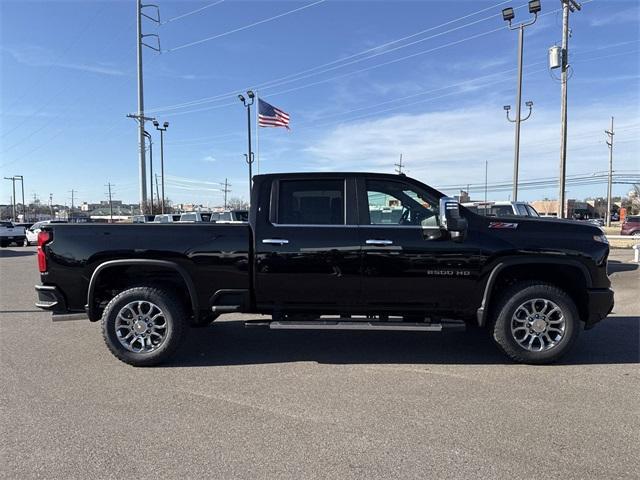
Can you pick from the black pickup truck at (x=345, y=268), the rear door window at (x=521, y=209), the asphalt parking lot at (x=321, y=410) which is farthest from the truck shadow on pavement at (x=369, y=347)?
the rear door window at (x=521, y=209)

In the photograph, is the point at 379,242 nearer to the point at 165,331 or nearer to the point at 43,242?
the point at 165,331

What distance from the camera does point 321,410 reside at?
13.5ft

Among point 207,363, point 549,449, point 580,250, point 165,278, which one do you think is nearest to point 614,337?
point 580,250

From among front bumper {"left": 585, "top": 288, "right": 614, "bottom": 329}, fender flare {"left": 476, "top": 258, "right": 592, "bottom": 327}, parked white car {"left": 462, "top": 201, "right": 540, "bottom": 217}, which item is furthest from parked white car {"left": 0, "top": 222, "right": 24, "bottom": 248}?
front bumper {"left": 585, "top": 288, "right": 614, "bottom": 329}

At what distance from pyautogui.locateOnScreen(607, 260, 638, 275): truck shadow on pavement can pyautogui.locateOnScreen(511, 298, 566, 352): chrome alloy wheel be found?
878 centimetres

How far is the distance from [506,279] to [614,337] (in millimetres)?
2170

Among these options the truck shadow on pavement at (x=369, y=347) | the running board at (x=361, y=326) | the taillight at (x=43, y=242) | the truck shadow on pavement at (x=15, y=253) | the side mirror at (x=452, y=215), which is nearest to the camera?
the side mirror at (x=452, y=215)

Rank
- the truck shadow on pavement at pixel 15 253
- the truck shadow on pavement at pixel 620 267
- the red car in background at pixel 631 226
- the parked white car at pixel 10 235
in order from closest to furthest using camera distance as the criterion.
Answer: the truck shadow on pavement at pixel 620 267 < the truck shadow on pavement at pixel 15 253 < the parked white car at pixel 10 235 < the red car in background at pixel 631 226

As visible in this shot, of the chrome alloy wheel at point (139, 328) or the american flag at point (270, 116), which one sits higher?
the american flag at point (270, 116)

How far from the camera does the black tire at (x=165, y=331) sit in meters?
5.28

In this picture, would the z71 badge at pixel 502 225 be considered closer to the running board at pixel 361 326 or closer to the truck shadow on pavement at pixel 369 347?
the running board at pixel 361 326

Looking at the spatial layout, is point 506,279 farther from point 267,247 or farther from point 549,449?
point 267,247

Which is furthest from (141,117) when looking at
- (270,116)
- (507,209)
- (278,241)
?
(278,241)

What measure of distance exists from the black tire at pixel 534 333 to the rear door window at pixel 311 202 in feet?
6.43
